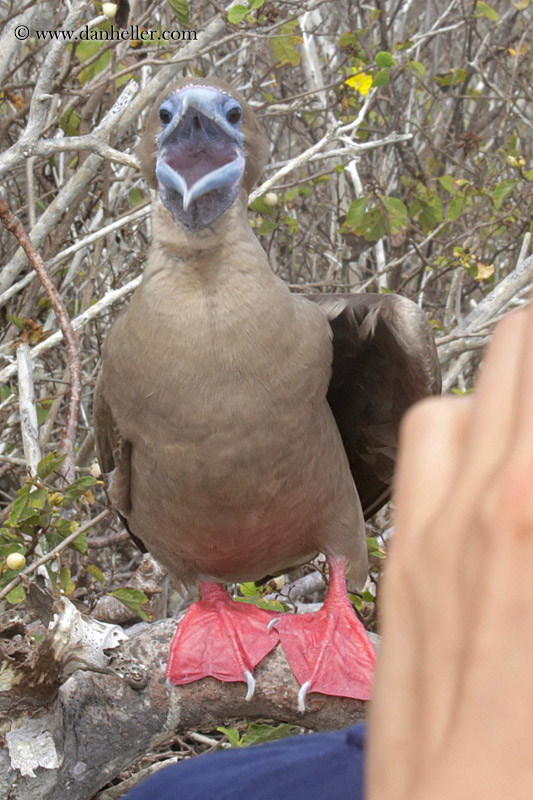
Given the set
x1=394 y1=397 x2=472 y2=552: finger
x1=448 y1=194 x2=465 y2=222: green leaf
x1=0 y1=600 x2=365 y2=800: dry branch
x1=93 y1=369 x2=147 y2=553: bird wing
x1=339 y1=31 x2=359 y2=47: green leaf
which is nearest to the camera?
x1=394 y1=397 x2=472 y2=552: finger

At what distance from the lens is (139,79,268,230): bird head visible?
242 centimetres

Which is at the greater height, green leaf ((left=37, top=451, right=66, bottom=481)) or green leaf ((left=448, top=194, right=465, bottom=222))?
green leaf ((left=448, top=194, right=465, bottom=222))

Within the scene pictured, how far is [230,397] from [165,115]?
89cm

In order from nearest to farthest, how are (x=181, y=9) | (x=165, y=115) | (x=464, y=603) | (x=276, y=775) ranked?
(x=464, y=603), (x=276, y=775), (x=165, y=115), (x=181, y=9)

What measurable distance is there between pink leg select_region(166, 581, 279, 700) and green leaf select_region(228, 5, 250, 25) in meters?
2.17

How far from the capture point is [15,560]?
2.61 meters

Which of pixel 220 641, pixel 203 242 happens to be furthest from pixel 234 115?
pixel 220 641

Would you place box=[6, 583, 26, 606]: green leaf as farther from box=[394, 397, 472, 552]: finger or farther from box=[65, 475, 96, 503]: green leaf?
box=[394, 397, 472, 552]: finger

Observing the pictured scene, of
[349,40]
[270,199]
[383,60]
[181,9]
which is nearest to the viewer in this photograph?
[181,9]

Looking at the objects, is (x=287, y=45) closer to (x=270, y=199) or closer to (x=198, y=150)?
(x=270, y=199)

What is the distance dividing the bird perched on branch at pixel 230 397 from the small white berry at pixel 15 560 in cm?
45

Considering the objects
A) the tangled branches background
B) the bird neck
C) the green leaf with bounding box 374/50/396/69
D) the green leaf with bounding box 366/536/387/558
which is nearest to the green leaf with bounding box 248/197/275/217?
the tangled branches background

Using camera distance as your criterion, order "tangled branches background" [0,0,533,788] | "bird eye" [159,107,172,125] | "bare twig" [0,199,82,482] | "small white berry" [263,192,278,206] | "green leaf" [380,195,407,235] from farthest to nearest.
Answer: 1. "green leaf" [380,195,407,235]
2. "small white berry" [263,192,278,206]
3. "tangled branches background" [0,0,533,788]
4. "bare twig" [0,199,82,482]
5. "bird eye" [159,107,172,125]

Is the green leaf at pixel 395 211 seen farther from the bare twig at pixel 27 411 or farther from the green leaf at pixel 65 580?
the green leaf at pixel 65 580
